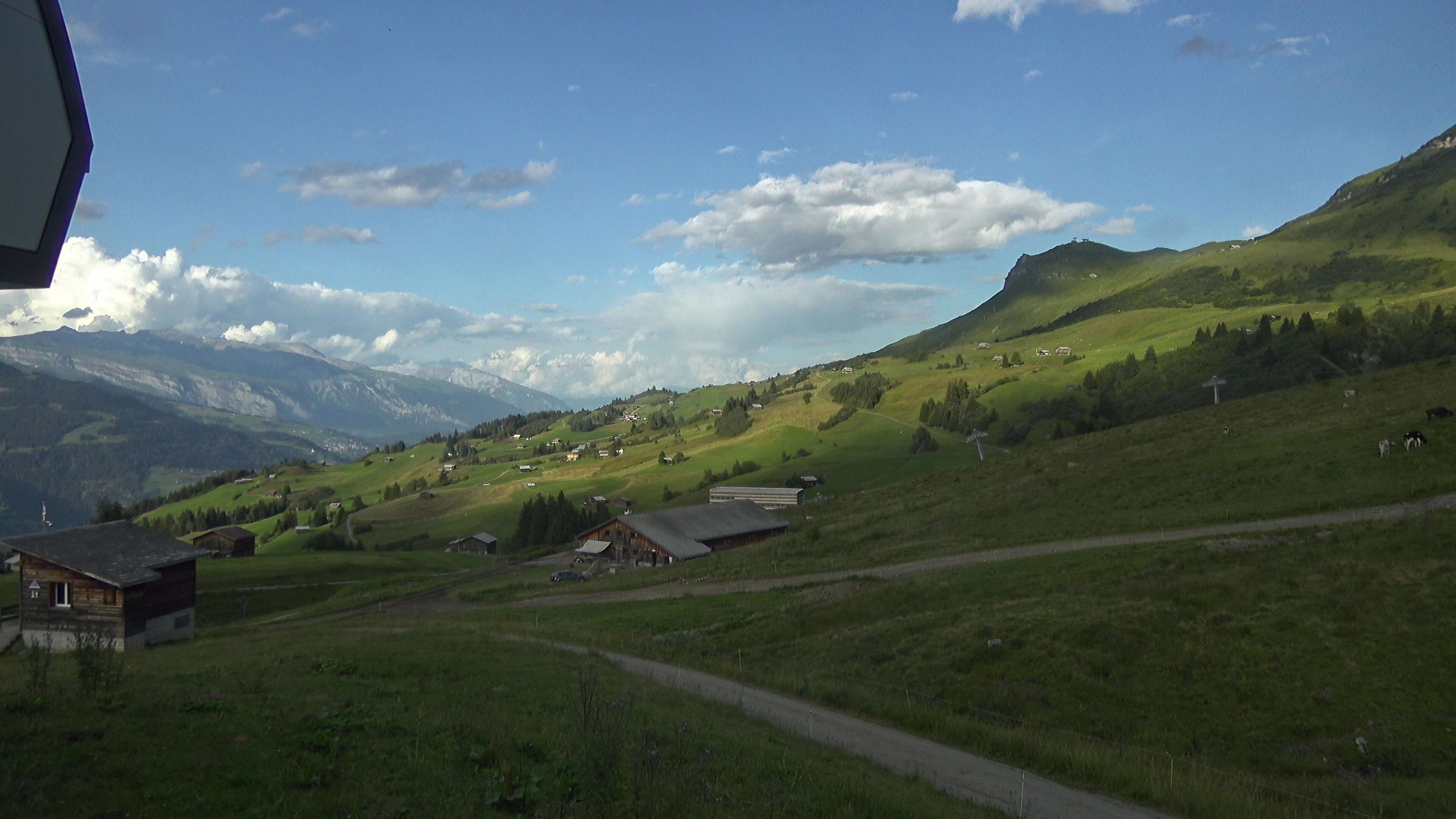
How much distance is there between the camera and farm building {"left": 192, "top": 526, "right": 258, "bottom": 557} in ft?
335

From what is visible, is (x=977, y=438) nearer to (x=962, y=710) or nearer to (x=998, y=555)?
(x=998, y=555)

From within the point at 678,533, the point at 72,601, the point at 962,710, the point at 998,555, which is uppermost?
the point at 72,601

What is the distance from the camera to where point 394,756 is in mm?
9836

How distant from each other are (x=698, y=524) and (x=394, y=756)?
7746 centimetres

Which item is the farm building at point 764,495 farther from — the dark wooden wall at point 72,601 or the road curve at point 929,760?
the road curve at point 929,760

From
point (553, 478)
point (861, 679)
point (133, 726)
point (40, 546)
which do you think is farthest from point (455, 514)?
point (133, 726)

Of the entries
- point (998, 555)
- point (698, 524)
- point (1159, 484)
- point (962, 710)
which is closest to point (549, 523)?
point (698, 524)

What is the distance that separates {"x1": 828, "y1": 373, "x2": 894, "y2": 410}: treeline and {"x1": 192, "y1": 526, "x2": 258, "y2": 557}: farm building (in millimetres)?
123607

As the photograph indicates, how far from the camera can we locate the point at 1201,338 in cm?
14475

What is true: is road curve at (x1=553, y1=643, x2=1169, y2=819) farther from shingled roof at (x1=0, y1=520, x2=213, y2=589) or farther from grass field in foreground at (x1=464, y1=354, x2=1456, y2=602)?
shingled roof at (x1=0, y1=520, x2=213, y2=589)

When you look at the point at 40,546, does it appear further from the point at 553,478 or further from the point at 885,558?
the point at 553,478

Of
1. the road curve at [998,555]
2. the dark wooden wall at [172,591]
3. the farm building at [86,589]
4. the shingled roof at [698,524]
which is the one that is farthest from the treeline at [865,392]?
the farm building at [86,589]

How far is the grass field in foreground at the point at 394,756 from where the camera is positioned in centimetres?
754

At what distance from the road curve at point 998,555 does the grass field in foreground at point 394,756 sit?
2575cm
